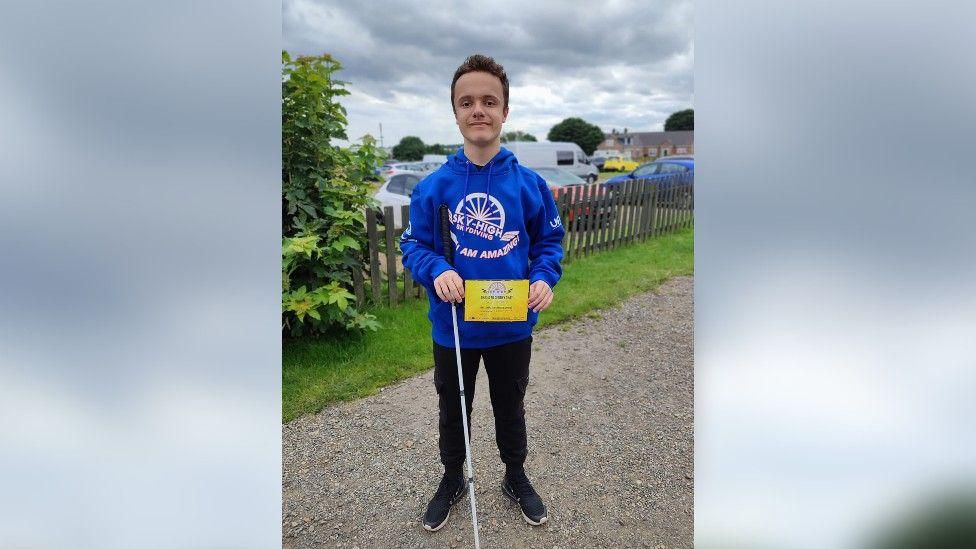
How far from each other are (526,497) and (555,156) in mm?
20722

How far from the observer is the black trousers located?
7.01 feet

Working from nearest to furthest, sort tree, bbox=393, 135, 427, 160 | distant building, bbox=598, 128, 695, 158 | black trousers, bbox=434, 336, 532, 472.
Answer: black trousers, bbox=434, 336, 532, 472, tree, bbox=393, 135, 427, 160, distant building, bbox=598, 128, 695, 158

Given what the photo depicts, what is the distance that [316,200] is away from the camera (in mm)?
3881

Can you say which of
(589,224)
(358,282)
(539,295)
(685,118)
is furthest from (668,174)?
(539,295)

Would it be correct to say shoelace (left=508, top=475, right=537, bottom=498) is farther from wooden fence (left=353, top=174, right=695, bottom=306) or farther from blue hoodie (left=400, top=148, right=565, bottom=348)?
wooden fence (left=353, top=174, right=695, bottom=306)

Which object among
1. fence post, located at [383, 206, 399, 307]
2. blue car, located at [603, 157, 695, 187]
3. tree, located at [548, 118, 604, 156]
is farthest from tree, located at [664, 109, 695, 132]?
tree, located at [548, 118, 604, 156]

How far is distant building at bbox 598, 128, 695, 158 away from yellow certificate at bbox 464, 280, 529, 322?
6445cm

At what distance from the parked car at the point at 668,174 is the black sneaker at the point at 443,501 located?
7.76m
